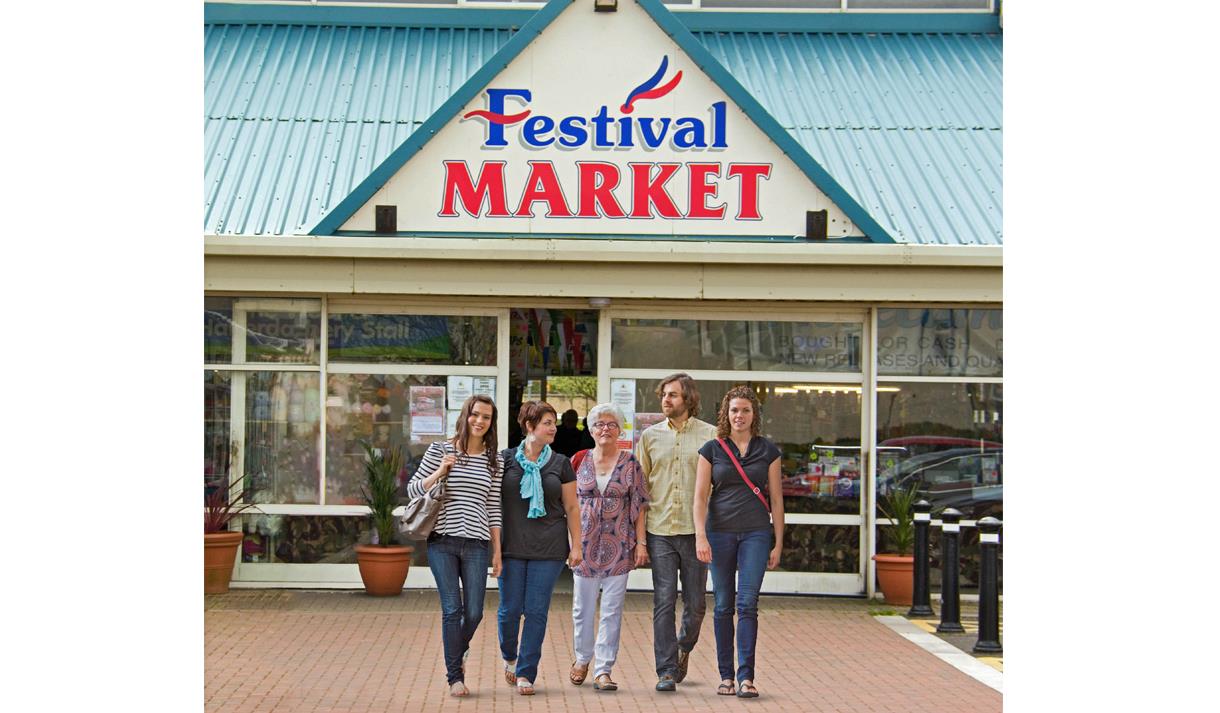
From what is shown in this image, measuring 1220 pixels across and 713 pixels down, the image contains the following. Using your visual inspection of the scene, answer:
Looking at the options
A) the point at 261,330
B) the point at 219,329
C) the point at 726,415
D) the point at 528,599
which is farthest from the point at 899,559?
the point at 219,329

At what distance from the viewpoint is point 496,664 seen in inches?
392

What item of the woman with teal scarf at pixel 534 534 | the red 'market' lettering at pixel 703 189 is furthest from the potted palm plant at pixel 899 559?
the woman with teal scarf at pixel 534 534

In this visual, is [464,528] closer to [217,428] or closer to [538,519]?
[538,519]

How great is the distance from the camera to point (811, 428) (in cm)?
1378

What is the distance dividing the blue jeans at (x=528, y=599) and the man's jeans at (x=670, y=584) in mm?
634

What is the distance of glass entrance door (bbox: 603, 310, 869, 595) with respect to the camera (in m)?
13.6

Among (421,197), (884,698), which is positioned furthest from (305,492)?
(884,698)

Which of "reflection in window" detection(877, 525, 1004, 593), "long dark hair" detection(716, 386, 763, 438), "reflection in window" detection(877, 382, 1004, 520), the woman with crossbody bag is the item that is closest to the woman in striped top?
the woman with crossbody bag

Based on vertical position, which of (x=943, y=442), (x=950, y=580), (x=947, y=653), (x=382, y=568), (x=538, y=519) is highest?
(x=943, y=442)

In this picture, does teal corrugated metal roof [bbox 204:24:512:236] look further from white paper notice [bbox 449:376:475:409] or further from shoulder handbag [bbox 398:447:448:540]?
shoulder handbag [bbox 398:447:448:540]

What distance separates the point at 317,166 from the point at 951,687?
Result: 8.79 metres

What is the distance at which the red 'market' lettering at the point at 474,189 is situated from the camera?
12.9 m

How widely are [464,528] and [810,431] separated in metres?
5.89

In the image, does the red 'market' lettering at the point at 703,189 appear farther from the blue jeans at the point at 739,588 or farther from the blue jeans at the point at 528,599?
the blue jeans at the point at 528,599
